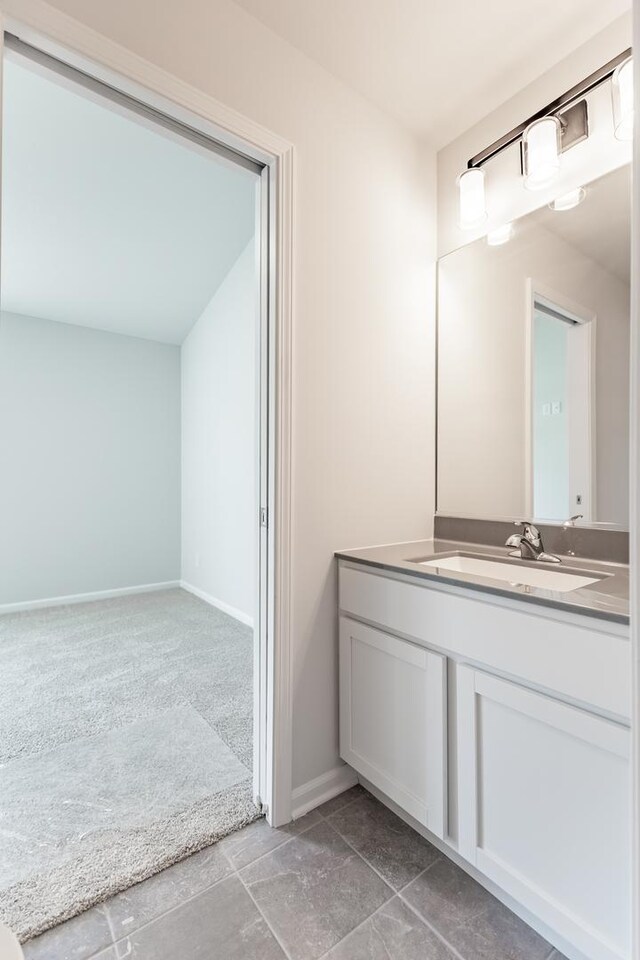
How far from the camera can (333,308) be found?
155 centimetres

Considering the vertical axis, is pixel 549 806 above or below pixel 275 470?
below

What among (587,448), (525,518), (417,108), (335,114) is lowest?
(525,518)

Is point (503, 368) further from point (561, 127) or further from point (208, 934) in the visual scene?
point (208, 934)

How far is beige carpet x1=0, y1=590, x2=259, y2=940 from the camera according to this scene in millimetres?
1230

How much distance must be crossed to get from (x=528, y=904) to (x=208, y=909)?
31.2 inches

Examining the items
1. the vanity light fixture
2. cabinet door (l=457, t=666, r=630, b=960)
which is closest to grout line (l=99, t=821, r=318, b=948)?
cabinet door (l=457, t=666, r=630, b=960)

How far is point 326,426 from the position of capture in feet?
5.05

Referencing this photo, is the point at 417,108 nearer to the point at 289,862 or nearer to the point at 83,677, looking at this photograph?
the point at 289,862

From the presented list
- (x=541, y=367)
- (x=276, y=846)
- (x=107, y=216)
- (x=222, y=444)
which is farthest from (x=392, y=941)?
(x=107, y=216)

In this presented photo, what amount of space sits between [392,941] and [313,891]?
23cm

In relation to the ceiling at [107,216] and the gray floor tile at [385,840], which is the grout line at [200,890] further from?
the ceiling at [107,216]

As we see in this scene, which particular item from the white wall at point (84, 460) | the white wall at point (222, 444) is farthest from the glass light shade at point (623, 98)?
the white wall at point (84, 460)

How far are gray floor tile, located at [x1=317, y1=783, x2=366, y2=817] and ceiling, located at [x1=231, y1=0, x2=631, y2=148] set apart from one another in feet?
8.37

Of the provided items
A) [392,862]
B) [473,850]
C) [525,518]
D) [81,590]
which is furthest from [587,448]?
[81,590]
